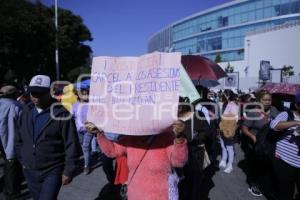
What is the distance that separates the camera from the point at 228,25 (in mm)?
66688

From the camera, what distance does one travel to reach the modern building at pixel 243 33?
45.6m

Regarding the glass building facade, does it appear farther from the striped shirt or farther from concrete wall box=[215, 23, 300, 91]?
the striped shirt

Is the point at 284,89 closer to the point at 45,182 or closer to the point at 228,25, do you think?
the point at 45,182

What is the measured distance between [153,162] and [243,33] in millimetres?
63480

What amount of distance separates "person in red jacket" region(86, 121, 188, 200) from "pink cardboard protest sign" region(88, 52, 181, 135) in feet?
0.60

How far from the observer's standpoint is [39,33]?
29.0m

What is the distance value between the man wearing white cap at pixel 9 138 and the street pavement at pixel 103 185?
0.29 meters

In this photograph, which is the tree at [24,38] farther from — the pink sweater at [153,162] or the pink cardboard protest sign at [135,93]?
the pink sweater at [153,162]

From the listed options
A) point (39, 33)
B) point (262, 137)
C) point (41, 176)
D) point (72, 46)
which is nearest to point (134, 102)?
point (41, 176)

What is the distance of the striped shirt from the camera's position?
169 inches

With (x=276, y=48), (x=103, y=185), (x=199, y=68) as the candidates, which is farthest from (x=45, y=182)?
(x=276, y=48)

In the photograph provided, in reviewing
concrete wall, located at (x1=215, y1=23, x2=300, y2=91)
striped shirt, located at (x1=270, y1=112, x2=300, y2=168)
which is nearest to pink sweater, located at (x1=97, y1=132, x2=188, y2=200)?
striped shirt, located at (x1=270, y1=112, x2=300, y2=168)

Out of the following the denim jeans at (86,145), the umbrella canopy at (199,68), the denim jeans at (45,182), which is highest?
the umbrella canopy at (199,68)

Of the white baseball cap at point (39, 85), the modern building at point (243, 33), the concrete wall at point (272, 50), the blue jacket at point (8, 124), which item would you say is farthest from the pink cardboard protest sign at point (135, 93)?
the modern building at point (243, 33)
